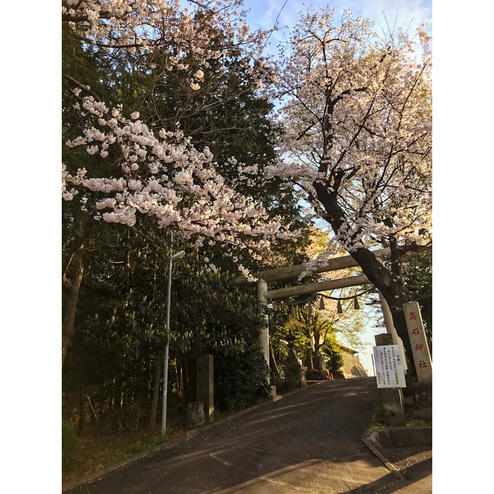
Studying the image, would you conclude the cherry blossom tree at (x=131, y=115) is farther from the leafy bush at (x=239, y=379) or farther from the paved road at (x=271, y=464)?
the leafy bush at (x=239, y=379)

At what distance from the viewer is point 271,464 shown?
11.0ft

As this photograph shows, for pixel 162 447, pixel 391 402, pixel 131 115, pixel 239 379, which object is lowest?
pixel 162 447

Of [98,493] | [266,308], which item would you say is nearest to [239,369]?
[266,308]

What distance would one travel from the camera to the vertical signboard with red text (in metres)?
4.52

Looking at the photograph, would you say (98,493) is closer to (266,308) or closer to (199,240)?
(199,240)

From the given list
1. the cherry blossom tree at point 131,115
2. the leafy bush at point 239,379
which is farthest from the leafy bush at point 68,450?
the leafy bush at point 239,379

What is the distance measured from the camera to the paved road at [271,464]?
9.71 feet

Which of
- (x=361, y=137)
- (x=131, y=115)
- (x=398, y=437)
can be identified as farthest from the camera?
Answer: (x=361, y=137)

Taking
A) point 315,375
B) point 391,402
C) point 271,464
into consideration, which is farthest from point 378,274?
point 315,375

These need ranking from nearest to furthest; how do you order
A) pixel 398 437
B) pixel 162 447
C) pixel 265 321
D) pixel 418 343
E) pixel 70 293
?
pixel 398 437
pixel 70 293
pixel 418 343
pixel 162 447
pixel 265 321

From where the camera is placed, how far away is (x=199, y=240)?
490cm

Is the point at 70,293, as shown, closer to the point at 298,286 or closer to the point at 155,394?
the point at 155,394

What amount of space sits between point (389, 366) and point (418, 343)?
48 centimetres

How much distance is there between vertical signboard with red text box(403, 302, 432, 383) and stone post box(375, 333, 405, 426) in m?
0.38
